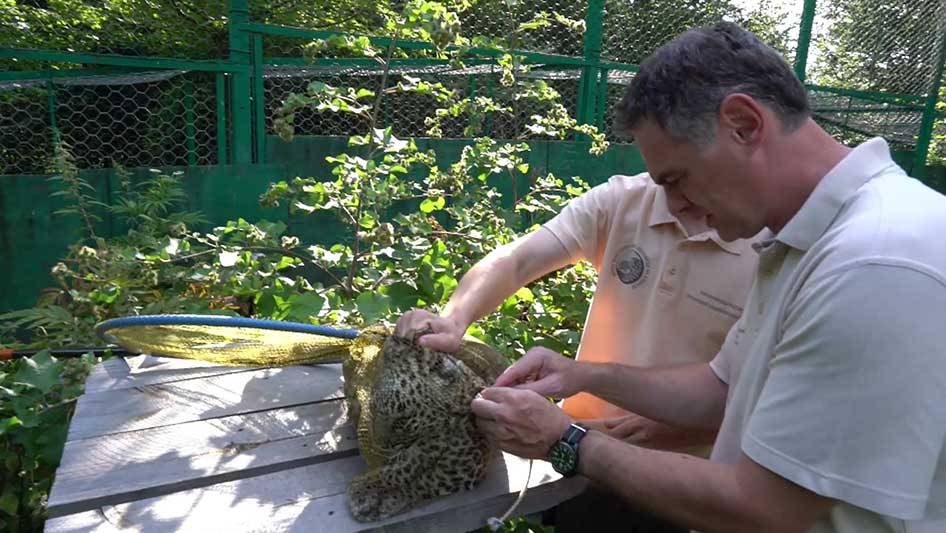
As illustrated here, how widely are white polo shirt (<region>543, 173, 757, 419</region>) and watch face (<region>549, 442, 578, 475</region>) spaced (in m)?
0.59

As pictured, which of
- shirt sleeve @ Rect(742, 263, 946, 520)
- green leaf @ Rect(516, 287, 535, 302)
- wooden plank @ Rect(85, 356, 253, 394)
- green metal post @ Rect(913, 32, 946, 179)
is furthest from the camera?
green metal post @ Rect(913, 32, 946, 179)

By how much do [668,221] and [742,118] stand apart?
719 mm

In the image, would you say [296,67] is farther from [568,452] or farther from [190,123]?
[568,452]

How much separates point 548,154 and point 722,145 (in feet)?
14.2

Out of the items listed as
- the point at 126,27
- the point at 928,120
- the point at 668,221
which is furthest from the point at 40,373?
the point at 928,120

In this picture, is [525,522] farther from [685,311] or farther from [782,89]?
[782,89]

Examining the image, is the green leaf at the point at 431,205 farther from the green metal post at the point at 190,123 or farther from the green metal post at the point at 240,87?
the green metal post at the point at 190,123

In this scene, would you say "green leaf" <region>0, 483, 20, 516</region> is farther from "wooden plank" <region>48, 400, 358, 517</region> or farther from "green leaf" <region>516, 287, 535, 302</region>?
"green leaf" <region>516, 287, 535, 302</region>

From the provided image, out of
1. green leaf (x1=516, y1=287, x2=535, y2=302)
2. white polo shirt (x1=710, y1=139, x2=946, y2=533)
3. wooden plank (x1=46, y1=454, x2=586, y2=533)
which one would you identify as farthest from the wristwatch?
green leaf (x1=516, y1=287, x2=535, y2=302)

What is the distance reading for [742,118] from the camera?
A: 4.58 feet

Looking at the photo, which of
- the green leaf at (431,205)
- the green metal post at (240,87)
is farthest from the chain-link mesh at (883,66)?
the green metal post at (240,87)

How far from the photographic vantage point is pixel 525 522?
2566mm

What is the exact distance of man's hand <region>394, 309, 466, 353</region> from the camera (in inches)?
71.4

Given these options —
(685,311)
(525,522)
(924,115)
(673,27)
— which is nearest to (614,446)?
(685,311)
